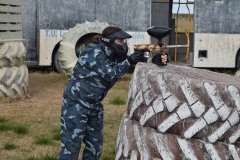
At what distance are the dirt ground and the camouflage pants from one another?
1024mm

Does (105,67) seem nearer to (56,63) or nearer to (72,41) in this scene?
(72,41)

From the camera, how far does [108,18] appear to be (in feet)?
46.5

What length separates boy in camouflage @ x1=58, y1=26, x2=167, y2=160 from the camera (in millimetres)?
5219

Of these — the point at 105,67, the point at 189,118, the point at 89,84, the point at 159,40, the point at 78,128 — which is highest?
the point at 159,40

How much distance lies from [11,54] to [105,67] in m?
4.97

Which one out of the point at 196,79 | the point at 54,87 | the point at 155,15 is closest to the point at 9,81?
the point at 54,87

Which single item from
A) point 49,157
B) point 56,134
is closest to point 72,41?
point 56,134

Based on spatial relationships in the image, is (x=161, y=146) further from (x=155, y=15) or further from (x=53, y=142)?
(x=155, y=15)

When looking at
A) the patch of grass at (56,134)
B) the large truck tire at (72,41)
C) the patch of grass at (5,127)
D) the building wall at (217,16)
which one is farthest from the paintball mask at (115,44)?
the building wall at (217,16)

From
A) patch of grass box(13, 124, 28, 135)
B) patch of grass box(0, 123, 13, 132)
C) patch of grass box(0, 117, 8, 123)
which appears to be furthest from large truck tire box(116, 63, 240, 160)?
patch of grass box(0, 117, 8, 123)

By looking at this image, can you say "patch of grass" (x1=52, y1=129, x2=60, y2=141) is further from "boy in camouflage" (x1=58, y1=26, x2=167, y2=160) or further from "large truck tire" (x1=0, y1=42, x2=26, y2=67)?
"large truck tire" (x1=0, y1=42, x2=26, y2=67)

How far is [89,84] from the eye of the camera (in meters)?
5.28

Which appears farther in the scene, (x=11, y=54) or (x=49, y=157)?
(x=11, y=54)

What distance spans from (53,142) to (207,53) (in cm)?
835
